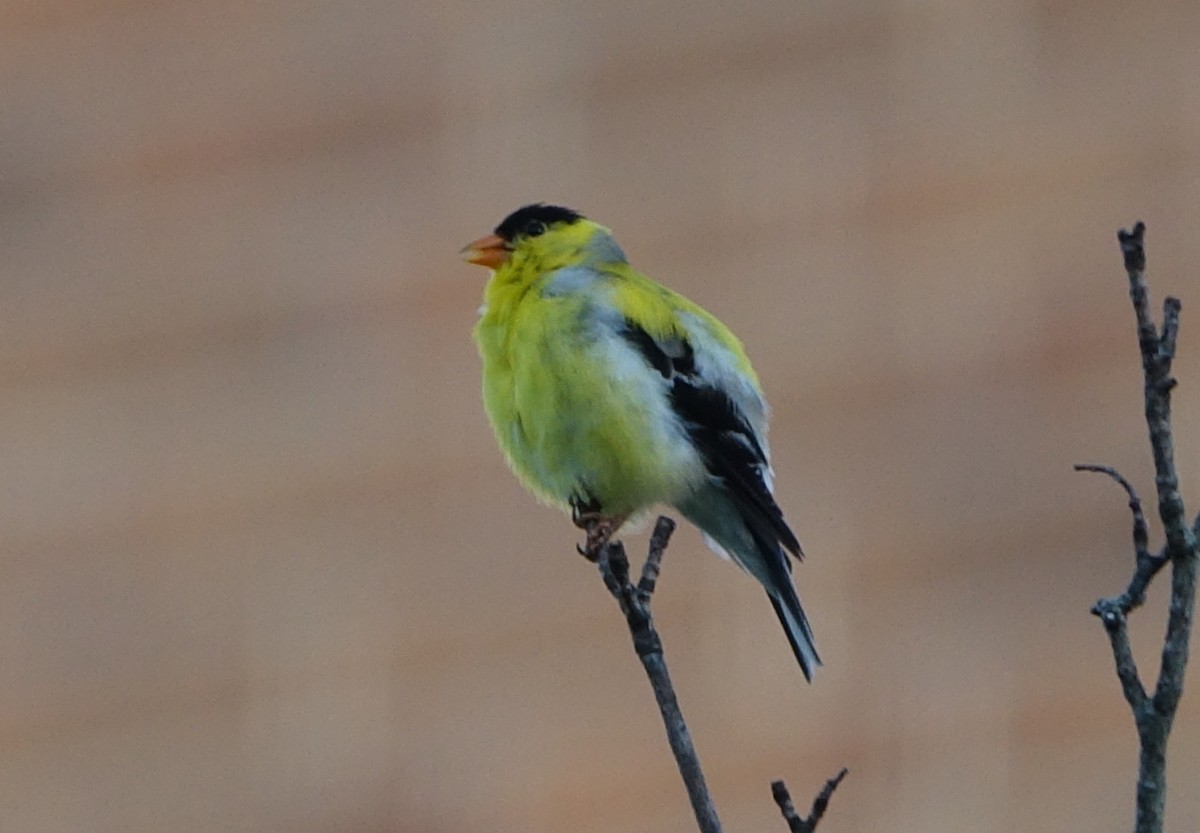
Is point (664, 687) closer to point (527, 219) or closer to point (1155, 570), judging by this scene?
point (1155, 570)

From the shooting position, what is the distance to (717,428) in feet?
9.86

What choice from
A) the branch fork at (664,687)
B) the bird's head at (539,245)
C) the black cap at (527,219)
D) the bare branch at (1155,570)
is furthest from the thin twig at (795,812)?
the black cap at (527,219)

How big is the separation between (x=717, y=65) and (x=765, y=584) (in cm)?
194

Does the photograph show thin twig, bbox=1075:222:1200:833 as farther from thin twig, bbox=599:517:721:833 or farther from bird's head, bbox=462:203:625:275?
bird's head, bbox=462:203:625:275

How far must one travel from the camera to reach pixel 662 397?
9.82 ft

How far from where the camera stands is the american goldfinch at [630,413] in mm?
2908

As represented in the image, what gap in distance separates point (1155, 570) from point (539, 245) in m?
1.85

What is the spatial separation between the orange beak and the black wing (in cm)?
33

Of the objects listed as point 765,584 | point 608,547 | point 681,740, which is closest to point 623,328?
point 765,584

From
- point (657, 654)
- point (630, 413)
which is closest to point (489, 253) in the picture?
point (630, 413)

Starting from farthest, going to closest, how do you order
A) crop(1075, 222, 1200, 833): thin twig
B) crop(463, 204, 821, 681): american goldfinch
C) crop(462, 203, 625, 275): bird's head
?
crop(462, 203, 625, 275): bird's head, crop(463, 204, 821, 681): american goldfinch, crop(1075, 222, 1200, 833): thin twig

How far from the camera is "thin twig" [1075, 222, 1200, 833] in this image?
4.73ft

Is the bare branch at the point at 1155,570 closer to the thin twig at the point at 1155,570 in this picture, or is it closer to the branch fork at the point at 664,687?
the thin twig at the point at 1155,570

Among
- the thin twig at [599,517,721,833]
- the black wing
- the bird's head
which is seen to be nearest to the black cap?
the bird's head
